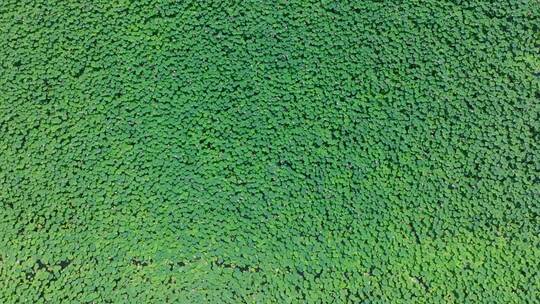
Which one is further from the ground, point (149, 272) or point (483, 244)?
point (483, 244)

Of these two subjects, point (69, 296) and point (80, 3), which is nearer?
point (69, 296)

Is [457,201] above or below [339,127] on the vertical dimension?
below

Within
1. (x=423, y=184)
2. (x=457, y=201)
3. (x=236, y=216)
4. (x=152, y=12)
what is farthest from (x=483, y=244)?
(x=152, y=12)

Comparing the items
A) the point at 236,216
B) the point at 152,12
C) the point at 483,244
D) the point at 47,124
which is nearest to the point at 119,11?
the point at 152,12

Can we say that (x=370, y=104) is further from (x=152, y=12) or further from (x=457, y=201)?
(x=152, y=12)

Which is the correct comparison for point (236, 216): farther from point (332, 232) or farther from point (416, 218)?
point (416, 218)

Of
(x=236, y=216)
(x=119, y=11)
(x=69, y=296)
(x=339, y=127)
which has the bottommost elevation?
(x=69, y=296)
